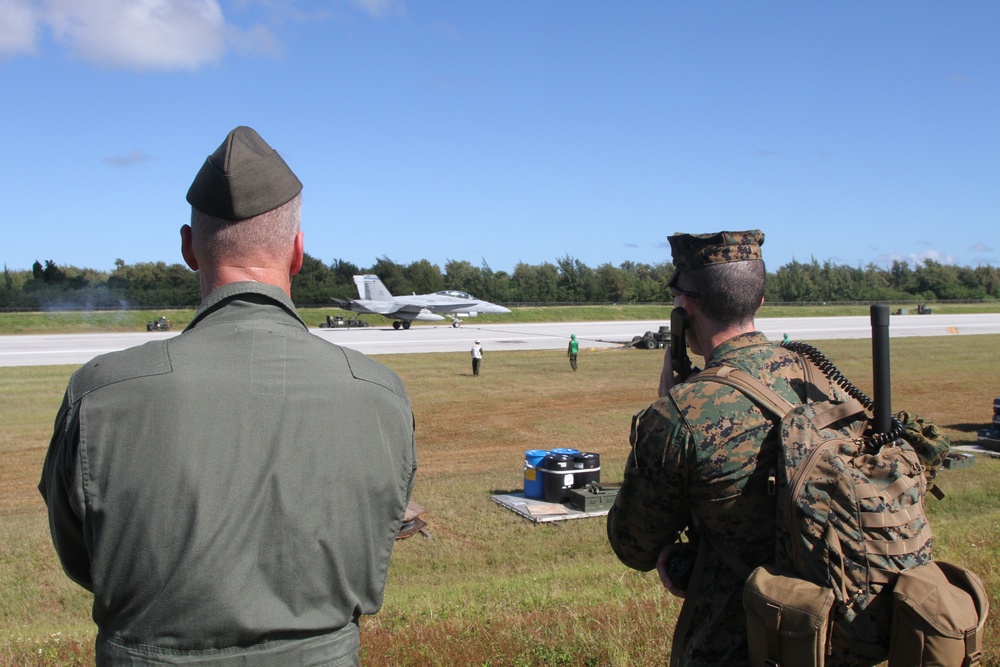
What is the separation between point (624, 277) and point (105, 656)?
108052 millimetres

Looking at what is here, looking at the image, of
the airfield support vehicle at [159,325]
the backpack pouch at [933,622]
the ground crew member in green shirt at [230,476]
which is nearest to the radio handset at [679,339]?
the backpack pouch at [933,622]

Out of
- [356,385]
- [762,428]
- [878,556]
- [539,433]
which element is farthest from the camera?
[539,433]

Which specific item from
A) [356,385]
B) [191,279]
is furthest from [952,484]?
[191,279]

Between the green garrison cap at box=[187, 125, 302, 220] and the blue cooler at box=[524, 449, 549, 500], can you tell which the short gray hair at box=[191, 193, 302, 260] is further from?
the blue cooler at box=[524, 449, 549, 500]

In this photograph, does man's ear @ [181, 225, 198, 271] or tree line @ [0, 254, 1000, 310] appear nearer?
man's ear @ [181, 225, 198, 271]

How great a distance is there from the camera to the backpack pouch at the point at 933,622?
2129 mm

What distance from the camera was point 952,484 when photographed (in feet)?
40.5

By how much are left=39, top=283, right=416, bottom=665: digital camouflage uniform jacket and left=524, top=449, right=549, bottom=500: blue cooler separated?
10.0 meters

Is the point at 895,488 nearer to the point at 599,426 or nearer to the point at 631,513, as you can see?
the point at 631,513

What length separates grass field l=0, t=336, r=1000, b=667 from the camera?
450cm

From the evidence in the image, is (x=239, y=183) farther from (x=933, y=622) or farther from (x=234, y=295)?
(x=933, y=622)

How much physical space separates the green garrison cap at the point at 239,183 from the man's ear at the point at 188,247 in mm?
118

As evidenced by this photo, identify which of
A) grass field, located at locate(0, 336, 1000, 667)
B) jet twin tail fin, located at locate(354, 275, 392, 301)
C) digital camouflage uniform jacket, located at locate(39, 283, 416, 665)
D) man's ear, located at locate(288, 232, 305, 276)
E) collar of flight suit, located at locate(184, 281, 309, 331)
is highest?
jet twin tail fin, located at locate(354, 275, 392, 301)

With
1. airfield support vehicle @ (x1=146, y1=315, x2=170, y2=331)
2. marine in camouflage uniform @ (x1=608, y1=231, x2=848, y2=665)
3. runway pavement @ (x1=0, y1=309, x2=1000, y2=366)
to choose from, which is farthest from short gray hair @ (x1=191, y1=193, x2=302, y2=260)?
airfield support vehicle @ (x1=146, y1=315, x2=170, y2=331)
